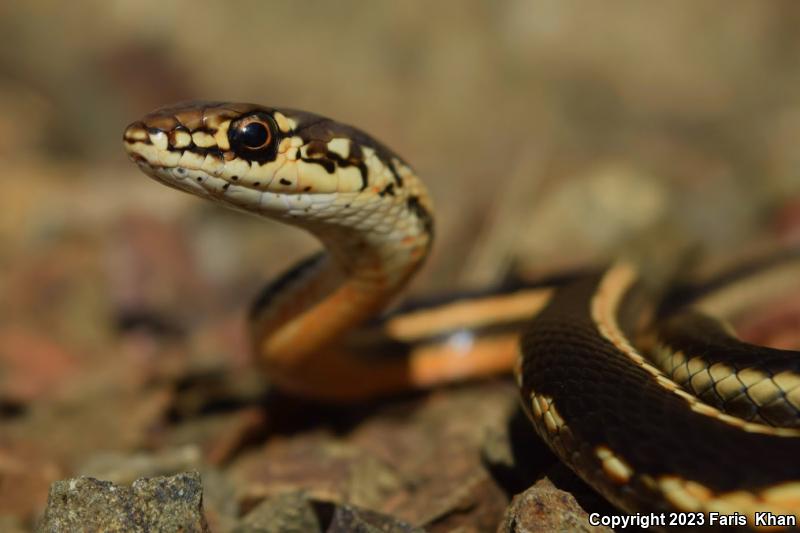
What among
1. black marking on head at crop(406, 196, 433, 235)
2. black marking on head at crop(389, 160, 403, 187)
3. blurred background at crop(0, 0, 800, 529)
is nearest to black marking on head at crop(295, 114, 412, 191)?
black marking on head at crop(389, 160, 403, 187)

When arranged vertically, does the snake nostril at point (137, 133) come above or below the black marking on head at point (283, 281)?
above

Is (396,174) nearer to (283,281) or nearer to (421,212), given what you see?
(421,212)

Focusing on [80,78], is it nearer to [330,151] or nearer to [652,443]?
[330,151]

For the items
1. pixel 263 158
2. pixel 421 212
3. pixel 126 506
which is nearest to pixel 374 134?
pixel 421 212

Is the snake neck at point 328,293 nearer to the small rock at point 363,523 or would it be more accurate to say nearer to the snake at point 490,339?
the snake at point 490,339

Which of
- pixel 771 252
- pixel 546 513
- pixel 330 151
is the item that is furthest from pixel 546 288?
pixel 546 513

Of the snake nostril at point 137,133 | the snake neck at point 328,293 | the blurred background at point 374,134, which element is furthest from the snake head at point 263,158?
the blurred background at point 374,134

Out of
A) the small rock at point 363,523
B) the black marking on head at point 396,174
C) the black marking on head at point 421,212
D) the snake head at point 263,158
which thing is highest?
the snake head at point 263,158

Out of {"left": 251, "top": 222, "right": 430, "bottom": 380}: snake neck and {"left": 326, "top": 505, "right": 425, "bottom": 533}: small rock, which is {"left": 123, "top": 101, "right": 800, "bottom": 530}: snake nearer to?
{"left": 251, "top": 222, "right": 430, "bottom": 380}: snake neck
